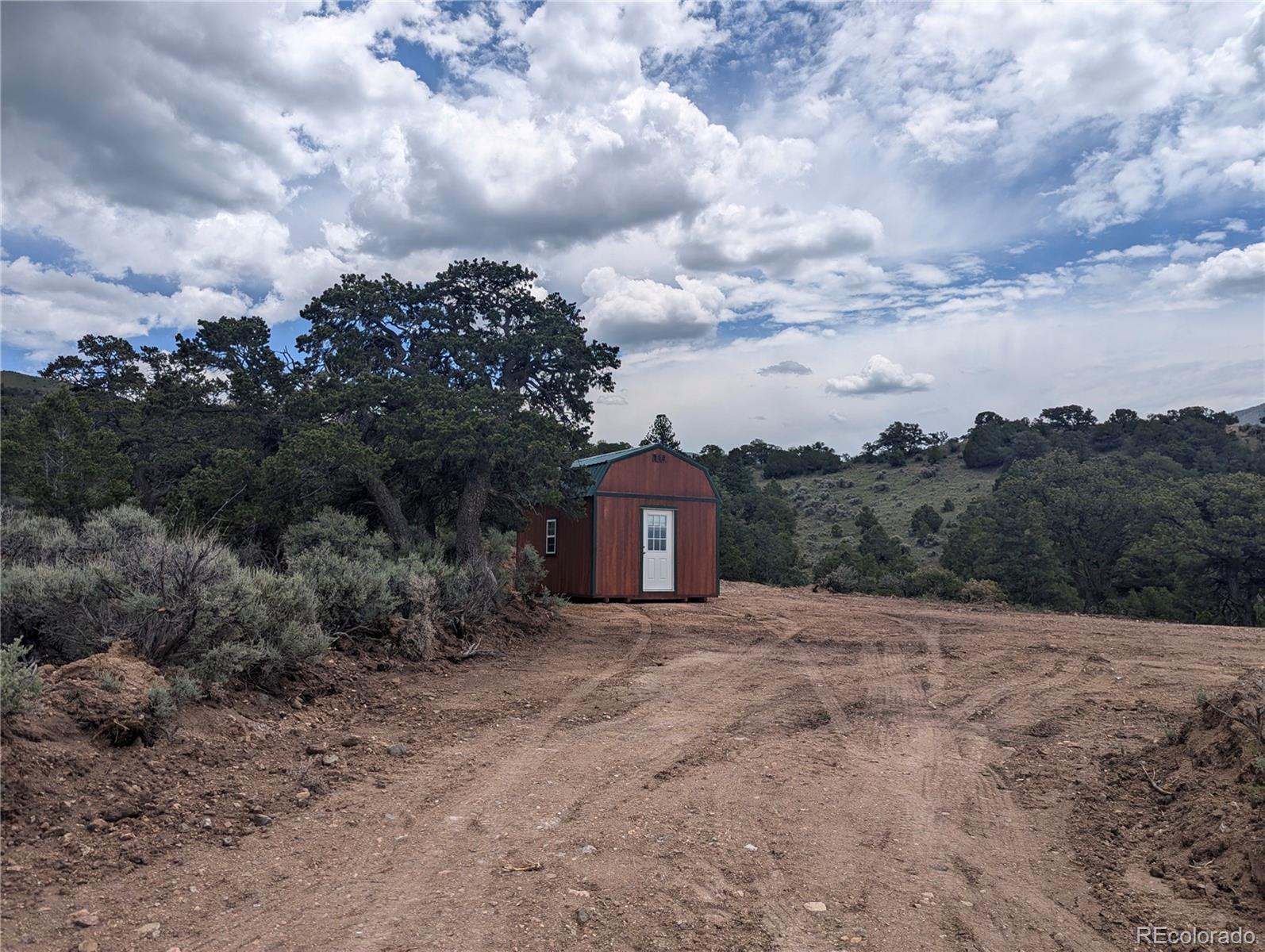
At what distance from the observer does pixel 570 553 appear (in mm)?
16906

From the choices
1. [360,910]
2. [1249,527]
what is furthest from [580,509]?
[1249,527]

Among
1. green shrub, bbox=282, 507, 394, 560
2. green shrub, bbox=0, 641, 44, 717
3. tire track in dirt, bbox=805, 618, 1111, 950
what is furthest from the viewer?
green shrub, bbox=282, 507, 394, 560

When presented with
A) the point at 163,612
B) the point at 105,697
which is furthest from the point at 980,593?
the point at 105,697

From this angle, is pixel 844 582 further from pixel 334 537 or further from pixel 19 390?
pixel 19 390

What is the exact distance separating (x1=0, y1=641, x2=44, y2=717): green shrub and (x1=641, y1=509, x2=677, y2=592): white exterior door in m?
12.8

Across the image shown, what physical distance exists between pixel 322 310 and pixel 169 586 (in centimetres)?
799

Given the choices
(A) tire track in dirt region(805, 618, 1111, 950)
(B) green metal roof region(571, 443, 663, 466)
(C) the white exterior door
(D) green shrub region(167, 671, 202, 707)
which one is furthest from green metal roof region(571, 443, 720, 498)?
(D) green shrub region(167, 671, 202, 707)

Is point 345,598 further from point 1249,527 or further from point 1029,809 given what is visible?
point 1249,527

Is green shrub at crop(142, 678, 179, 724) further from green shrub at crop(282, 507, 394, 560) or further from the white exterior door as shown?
the white exterior door

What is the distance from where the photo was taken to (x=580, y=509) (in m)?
15.0

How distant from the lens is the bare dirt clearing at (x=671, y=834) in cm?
313

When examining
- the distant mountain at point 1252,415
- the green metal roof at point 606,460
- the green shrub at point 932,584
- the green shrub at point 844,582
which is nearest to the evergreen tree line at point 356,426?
the green metal roof at point 606,460

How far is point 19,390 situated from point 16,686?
37.0 meters

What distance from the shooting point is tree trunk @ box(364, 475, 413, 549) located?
39.0 feet
